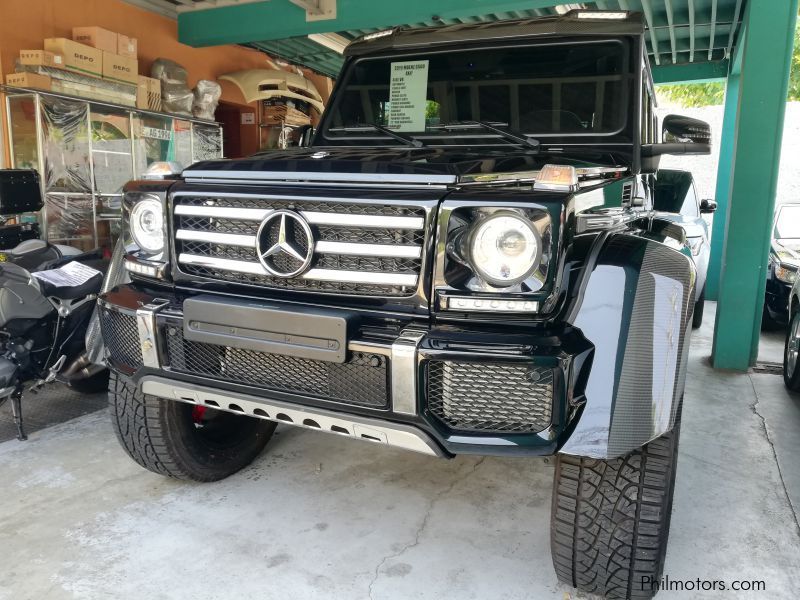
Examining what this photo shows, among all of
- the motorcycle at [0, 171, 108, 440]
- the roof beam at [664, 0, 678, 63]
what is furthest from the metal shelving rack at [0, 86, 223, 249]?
the roof beam at [664, 0, 678, 63]

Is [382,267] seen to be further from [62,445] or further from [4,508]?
[62,445]

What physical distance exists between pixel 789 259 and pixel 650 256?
4923 millimetres

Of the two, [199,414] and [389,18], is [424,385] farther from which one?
[389,18]

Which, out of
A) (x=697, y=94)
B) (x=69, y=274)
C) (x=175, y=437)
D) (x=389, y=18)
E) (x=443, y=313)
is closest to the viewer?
(x=443, y=313)

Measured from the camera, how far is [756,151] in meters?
4.71

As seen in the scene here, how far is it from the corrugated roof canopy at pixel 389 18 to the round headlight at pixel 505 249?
452cm

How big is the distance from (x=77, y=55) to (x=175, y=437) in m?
4.99

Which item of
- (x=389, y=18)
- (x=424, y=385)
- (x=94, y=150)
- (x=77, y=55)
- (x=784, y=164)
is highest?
(x=389, y=18)

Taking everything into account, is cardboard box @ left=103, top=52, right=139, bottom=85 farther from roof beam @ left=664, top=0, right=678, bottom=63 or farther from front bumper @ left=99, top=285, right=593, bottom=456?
roof beam @ left=664, top=0, right=678, bottom=63

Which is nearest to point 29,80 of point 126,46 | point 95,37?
point 95,37

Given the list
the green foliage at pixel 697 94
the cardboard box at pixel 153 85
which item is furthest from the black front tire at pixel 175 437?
the green foliage at pixel 697 94

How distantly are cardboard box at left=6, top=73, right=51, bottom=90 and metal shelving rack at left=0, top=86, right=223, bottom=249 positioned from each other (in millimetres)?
56

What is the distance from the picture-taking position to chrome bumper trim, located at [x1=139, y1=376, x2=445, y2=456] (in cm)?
179

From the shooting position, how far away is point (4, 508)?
8.81 ft
